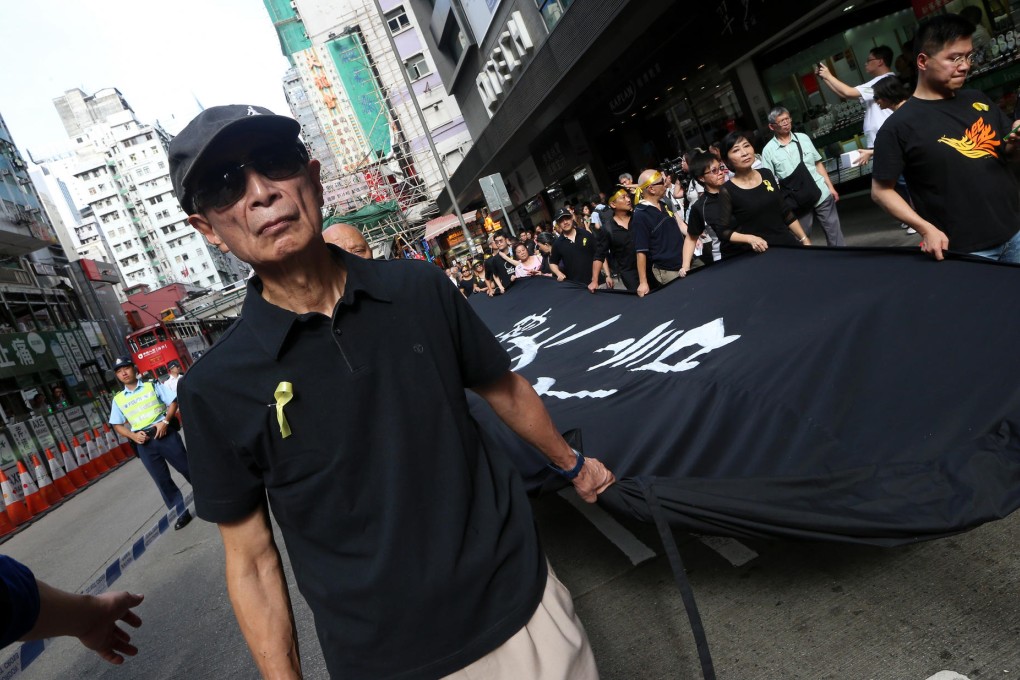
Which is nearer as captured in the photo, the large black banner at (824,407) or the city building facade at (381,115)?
the large black banner at (824,407)

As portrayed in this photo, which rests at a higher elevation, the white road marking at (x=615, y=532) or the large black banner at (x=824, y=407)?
the large black banner at (x=824, y=407)

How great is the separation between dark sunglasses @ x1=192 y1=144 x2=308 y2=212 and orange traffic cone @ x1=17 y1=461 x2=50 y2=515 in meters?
15.7

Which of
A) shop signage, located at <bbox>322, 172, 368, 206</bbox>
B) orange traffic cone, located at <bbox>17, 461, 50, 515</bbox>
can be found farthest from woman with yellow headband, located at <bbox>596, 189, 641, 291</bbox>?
shop signage, located at <bbox>322, 172, 368, 206</bbox>

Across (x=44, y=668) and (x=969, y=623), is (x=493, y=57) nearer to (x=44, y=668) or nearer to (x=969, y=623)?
(x=44, y=668)

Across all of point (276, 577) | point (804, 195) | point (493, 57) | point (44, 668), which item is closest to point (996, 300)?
point (276, 577)

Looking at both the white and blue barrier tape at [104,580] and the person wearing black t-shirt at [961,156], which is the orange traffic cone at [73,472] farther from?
the person wearing black t-shirt at [961,156]

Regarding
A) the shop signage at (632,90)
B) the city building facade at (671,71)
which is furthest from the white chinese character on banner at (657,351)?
the shop signage at (632,90)

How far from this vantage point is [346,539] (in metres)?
1.63

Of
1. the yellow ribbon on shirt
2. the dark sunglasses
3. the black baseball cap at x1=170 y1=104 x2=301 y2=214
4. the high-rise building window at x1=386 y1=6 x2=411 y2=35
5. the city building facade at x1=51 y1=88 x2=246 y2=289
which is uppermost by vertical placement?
the city building facade at x1=51 y1=88 x2=246 y2=289

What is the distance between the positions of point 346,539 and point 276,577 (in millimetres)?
322

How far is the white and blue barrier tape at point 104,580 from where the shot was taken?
14.2 ft

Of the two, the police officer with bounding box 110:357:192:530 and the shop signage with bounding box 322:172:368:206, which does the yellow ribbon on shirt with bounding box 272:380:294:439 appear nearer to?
the police officer with bounding box 110:357:192:530

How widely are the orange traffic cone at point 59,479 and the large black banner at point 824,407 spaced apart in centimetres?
1533

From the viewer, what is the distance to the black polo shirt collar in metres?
1.62
